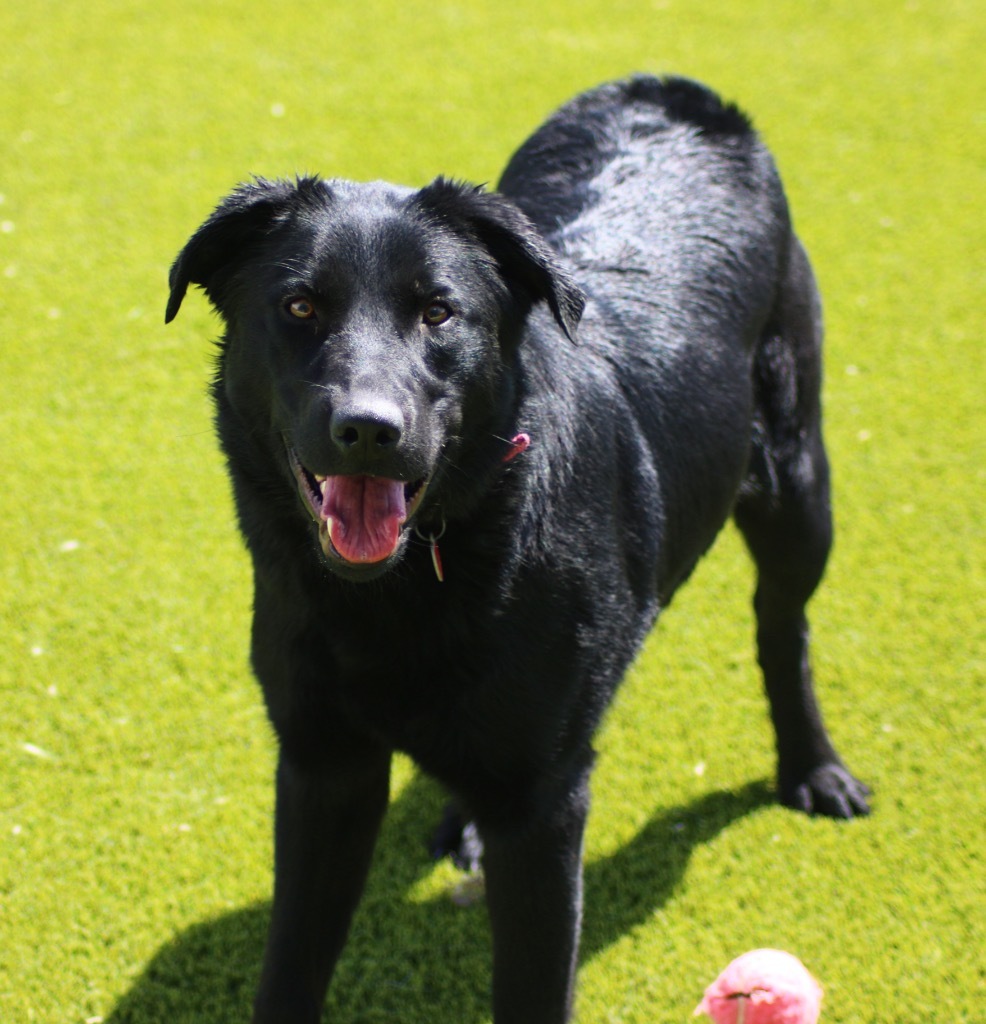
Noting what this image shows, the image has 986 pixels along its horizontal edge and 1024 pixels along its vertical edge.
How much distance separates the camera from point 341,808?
3.07m

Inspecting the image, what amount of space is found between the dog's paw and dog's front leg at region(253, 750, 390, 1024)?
4.99ft

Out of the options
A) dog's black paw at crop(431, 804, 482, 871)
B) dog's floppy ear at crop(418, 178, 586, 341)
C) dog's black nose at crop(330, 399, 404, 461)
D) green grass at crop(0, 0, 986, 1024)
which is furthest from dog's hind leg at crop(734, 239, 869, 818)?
dog's black nose at crop(330, 399, 404, 461)

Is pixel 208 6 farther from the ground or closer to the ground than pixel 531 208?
closer to the ground

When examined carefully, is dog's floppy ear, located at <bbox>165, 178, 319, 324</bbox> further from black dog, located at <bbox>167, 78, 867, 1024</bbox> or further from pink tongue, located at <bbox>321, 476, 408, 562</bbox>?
pink tongue, located at <bbox>321, 476, 408, 562</bbox>

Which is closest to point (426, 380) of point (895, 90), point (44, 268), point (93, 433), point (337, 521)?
point (337, 521)

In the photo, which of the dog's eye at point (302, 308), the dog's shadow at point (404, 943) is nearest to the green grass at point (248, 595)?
the dog's shadow at point (404, 943)

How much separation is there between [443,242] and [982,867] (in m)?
2.51

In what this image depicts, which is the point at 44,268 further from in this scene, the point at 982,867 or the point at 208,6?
the point at 982,867

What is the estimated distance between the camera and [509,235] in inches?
108

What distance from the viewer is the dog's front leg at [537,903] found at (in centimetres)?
283

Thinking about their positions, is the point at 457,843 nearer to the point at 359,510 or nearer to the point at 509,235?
the point at 359,510

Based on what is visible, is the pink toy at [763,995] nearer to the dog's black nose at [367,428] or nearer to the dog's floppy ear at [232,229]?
the dog's black nose at [367,428]

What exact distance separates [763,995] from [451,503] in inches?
51.6

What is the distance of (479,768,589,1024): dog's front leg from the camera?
283 cm
